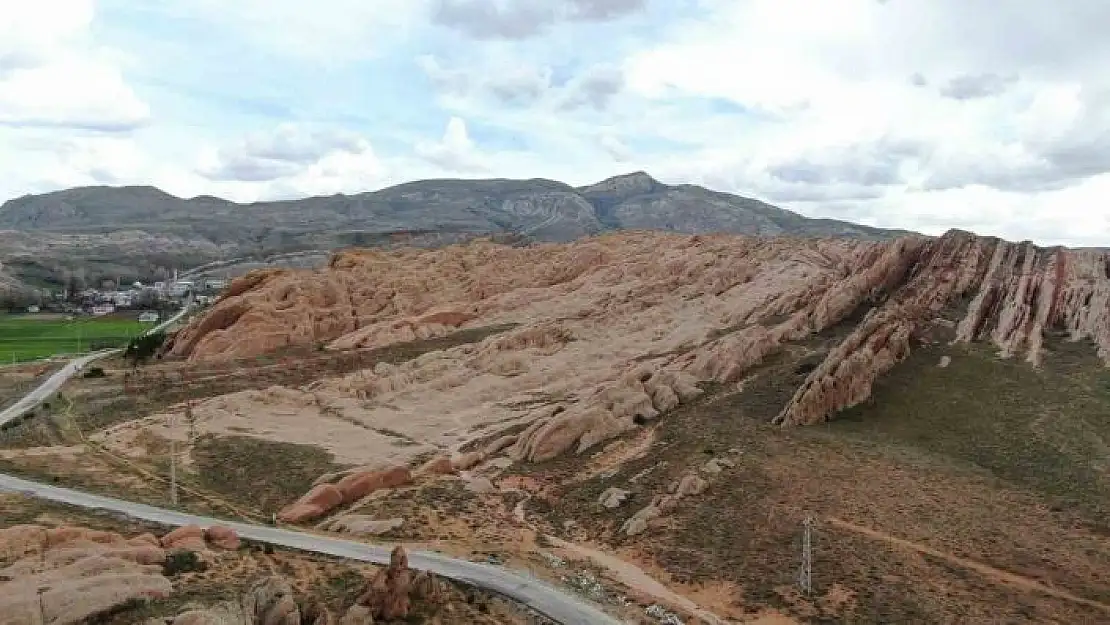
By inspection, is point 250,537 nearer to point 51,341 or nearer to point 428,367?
point 428,367

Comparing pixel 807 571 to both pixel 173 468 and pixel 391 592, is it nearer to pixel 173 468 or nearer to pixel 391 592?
pixel 391 592

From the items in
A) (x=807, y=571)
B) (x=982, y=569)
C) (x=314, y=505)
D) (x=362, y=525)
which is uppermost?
Answer: (x=982, y=569)

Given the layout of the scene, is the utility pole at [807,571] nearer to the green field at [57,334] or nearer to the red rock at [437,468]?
the red rock at [437,468]

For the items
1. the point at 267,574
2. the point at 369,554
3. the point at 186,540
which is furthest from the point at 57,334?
the point at 267,574

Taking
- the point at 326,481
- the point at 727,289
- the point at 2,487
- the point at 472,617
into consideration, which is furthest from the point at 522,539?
the point at 727,289

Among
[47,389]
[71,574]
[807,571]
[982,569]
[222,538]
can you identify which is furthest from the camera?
[47,389]

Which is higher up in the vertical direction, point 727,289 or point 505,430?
point 727,289
